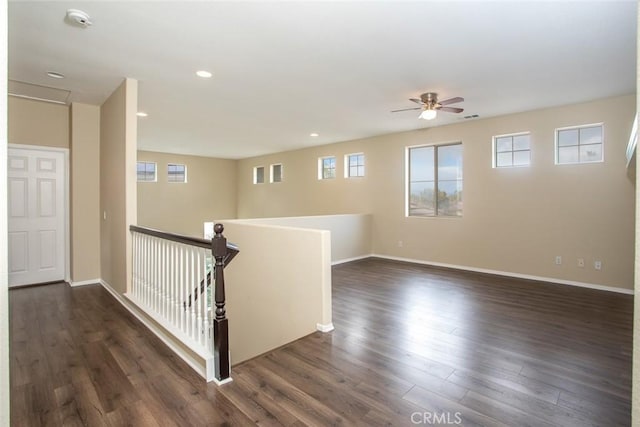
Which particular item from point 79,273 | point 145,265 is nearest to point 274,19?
point 145,265

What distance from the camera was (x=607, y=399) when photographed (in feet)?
6.63

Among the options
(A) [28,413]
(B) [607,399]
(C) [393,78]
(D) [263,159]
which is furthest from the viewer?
(D) [263,159]

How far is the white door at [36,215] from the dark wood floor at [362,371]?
3.05 feet

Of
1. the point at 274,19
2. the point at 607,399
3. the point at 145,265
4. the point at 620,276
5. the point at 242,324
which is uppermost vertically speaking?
the point at 274,19

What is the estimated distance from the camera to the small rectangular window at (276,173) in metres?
9.57

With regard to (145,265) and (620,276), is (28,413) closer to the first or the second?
(145,265)

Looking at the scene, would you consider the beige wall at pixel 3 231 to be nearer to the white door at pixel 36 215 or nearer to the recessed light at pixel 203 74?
the recessed light at pixel 203 74

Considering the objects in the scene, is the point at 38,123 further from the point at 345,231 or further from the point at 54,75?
the point at 345,231

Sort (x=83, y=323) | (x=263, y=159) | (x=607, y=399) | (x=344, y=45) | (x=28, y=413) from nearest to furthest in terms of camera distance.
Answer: (x=28, y=413) → (x=607, y=399) → (x=344, y=45) → (x=83, y=323) → (x=263, y=159)

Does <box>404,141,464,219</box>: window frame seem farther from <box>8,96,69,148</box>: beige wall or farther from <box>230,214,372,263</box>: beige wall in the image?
<box>8,96,69,148</box>: beige wall

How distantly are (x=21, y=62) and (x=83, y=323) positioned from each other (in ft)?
8.72

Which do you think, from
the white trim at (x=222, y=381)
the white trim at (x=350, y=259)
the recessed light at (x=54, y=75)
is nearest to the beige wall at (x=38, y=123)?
the recessed light at (x=54, y=75)

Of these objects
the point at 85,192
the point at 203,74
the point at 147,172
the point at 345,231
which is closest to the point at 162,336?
the point at 203,74

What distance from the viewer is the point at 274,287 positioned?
392cm
